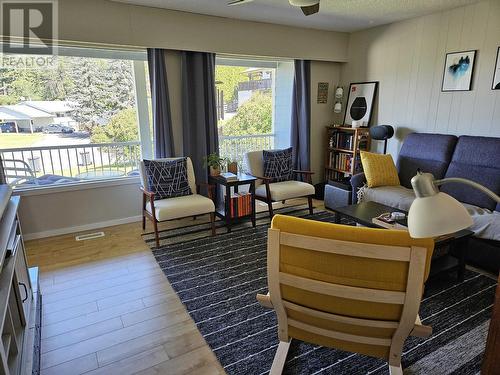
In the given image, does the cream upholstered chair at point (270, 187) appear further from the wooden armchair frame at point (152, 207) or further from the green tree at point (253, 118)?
the green tree at point (253, 118)

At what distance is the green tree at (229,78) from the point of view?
438 cm

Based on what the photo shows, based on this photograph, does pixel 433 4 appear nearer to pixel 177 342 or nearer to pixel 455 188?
pixel 455 188

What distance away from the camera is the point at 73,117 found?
11.8 feet

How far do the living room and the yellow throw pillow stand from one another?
0.02 m

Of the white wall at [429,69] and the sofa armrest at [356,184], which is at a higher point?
the white wall at [429,69]

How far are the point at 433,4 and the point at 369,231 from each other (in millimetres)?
3382

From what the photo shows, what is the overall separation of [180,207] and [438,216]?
8.85 ft

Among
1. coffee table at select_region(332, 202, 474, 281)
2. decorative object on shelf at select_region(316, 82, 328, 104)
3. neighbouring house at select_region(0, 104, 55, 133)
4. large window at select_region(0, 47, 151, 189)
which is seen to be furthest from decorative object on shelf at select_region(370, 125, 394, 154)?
neighbouring house at select_region(0, 104, 55, 133)

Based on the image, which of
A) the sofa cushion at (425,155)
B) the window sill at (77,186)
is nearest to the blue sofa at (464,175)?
the sofa cushion at (425,155)

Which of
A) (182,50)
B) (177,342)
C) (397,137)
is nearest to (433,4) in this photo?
(397,137)

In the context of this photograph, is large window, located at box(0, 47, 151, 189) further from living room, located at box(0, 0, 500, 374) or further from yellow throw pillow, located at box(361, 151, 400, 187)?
yellow throw pillow, located at box(361, 151, 400, 187)

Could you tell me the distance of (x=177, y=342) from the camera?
6.44ft

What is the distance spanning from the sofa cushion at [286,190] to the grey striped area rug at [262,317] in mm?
763

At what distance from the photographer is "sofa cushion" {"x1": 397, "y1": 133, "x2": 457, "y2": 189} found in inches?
142
